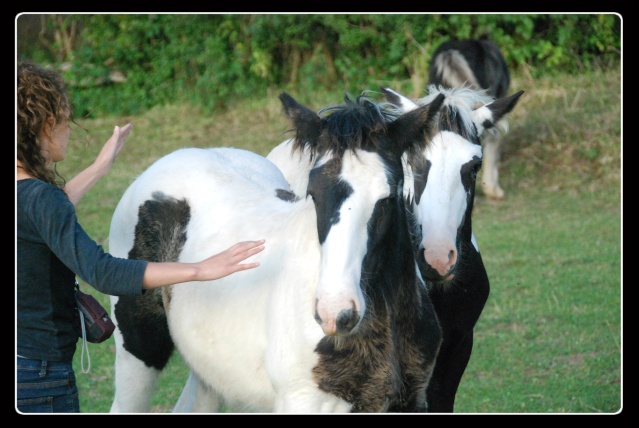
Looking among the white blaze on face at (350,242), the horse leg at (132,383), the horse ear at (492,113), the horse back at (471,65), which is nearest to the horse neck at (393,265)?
the white blaze on face at (350,242)

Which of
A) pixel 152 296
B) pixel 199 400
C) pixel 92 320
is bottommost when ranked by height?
pixel 199 400

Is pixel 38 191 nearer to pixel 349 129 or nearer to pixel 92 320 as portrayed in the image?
pixel 92 320

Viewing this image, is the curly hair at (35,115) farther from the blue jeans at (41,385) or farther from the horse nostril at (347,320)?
the horse nostril at (347,320)

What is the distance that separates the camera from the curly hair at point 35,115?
2.95m

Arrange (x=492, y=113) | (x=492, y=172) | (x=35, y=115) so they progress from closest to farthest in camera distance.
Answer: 1. (x=35, y=115)
2. (x=492, y=113)
3. (x=492, y=172)

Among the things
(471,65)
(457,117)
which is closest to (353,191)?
(457,117)

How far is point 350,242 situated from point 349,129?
457 millimetres

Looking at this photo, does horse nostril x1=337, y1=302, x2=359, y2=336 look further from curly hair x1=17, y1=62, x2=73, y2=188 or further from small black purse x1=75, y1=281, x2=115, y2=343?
curly hair x1=17, y1=62, x2=73, y2=188

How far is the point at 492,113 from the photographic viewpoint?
14.3 feet

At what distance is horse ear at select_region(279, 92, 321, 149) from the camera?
10.3 feet

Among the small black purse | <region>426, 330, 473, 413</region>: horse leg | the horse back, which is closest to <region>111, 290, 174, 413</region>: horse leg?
the small black purse

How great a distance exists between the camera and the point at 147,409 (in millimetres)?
4238

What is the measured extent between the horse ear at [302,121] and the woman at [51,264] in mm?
474

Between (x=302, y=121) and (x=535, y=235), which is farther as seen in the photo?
(x=535, y=235)
